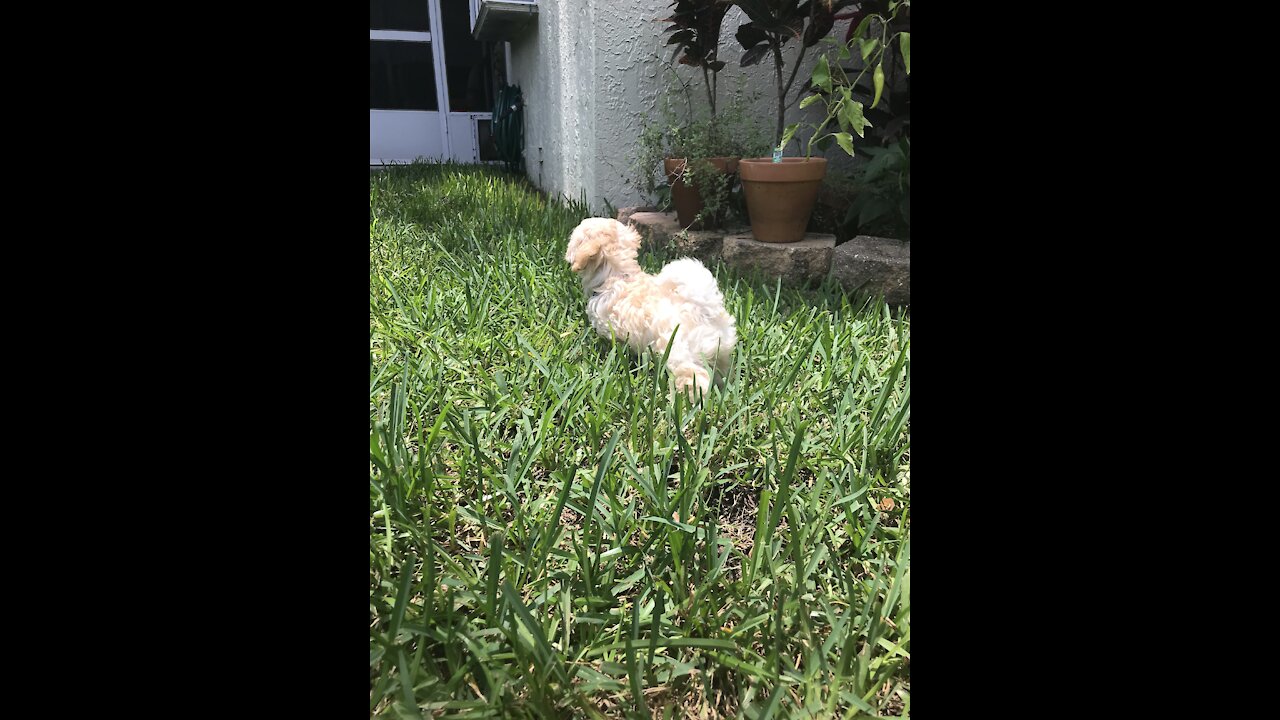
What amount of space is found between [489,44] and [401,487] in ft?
27.2

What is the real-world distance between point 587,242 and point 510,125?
5434 millimetres

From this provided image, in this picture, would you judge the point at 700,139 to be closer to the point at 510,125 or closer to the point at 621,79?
the point at 621,79

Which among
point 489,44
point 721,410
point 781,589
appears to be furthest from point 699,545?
point 489,44

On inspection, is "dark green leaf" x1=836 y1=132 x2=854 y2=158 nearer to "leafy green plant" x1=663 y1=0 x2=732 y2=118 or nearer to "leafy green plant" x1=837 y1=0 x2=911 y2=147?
"leafy green plant" x1=837 y1=0 x2=911 y2=147

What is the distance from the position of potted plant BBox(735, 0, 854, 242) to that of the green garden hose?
418 centimetres

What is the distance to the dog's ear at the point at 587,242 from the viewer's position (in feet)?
6.81

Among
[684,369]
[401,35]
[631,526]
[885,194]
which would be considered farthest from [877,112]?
[401,35]

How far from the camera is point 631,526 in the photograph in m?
1.12

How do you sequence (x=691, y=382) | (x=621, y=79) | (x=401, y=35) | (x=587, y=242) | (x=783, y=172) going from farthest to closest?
(x=401, y=35)
(x=621, y=79)
(x=783, y=172)
(x=587, y=242)
(x=691, y=382)

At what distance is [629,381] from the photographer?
1.68 m

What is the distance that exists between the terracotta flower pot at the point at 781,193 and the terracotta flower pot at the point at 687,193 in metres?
0.29

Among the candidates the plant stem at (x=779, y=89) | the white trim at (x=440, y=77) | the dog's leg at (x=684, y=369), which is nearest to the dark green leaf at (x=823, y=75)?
the plant stem at (x=779, y=89)

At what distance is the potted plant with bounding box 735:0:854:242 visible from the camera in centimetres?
277
